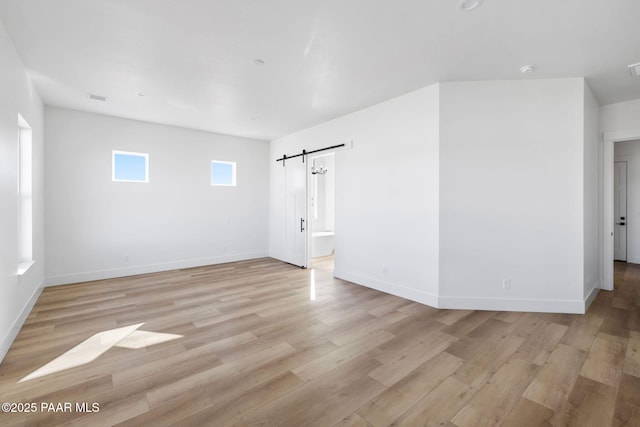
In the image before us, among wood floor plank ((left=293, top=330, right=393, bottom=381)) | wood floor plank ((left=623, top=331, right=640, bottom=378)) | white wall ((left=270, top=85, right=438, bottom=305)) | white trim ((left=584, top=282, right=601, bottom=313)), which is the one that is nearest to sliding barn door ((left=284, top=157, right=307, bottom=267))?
white wall ((left=270, top=85, right=438, bottom=305))

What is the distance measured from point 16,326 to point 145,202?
3039 millimetres

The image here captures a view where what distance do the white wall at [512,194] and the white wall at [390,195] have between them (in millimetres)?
194

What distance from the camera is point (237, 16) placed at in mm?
2459

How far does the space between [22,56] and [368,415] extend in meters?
4.70

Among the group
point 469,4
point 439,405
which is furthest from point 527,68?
point 439,405

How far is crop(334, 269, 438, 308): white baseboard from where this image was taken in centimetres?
388

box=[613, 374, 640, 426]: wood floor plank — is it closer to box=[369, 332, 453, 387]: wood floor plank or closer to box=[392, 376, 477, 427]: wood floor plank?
box=[392, 376, 477, 427]: wood floor plank

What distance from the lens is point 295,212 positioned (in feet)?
21.4

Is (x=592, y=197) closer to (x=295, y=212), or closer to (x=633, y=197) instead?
(x=633, y=197)

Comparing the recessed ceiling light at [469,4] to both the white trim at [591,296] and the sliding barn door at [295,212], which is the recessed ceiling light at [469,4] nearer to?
the white trim at [591,296]

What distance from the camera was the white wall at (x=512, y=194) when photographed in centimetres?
354

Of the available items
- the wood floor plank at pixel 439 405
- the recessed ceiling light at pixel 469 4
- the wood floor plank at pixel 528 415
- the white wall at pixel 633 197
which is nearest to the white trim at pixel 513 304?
the wood floor plank at pixel 439 405

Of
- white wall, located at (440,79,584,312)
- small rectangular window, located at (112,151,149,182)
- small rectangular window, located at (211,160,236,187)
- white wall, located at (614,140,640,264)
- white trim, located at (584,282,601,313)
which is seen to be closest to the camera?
white wall, located at (440,79,584,312)

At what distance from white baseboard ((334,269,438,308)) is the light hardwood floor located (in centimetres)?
14
